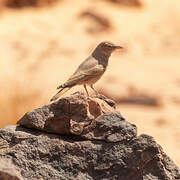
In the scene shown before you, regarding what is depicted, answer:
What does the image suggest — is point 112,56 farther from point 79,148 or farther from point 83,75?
point 79,148

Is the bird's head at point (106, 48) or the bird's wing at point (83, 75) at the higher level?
the bird's head at point (106, 48)

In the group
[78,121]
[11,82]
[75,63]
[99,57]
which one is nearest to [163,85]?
[75,63]

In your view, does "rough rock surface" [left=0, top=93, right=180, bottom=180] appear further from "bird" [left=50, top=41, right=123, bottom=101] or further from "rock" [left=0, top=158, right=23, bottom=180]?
"bird" [left=50, top=41, right=123, bottom=101]

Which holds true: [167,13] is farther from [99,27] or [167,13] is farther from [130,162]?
[130,162]

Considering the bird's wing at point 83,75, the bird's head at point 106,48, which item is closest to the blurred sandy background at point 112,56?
the bird's head at point 106,48

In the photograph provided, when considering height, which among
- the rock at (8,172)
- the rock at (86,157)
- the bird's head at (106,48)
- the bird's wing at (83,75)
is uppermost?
the bird's head at (106,48)

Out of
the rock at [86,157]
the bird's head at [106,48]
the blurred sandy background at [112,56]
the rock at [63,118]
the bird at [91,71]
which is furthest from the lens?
the blurred sandy background at [112,56]

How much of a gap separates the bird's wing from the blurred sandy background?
485 centimetres

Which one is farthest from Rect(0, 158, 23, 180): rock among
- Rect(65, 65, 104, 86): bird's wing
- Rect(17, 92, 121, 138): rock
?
Rect(65, 65, 104, 86): bird's wing

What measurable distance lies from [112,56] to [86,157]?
1254cm

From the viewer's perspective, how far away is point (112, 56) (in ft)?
56.7

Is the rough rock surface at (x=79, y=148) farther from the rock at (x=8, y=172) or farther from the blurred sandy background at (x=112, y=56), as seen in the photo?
the blurred sandy background at (x=112, y=56)

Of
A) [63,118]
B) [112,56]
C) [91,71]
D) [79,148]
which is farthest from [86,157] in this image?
[112,56]

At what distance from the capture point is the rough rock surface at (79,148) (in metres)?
4.80
